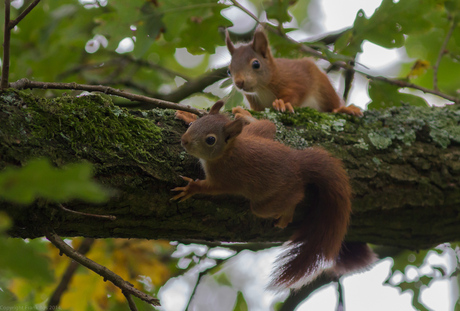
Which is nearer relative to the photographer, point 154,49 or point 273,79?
point 273,79

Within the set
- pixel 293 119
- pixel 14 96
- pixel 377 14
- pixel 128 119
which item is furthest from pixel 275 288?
pixel 377 14

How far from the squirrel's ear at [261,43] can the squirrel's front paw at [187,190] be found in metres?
2.14

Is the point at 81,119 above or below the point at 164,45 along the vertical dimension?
above

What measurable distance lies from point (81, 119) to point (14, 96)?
276mm

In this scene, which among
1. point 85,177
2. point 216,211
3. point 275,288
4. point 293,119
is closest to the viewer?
point 85,177

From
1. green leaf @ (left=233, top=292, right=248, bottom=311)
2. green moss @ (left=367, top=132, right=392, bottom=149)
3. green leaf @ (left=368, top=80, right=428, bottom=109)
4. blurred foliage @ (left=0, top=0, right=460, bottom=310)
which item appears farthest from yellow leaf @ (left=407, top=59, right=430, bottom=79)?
green leaf @ (left=233, top=292, right=248, bottom=311)

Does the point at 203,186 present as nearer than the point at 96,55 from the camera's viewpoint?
Yes

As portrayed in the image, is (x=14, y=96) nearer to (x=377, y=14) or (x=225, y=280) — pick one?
(x=377, y=14)

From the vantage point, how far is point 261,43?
3.91 m

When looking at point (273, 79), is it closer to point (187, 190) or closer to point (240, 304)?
point (240, 304)

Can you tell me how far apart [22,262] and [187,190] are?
4.64ft

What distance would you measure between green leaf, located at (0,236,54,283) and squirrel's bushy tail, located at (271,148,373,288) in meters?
1.83

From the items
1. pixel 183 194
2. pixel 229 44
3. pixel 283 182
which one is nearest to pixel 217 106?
pixel 283 182

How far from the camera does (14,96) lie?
1.79 metres
